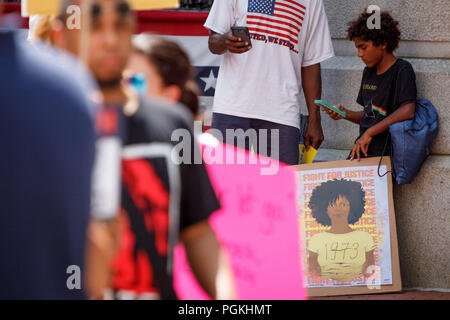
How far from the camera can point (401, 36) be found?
5.29 metres

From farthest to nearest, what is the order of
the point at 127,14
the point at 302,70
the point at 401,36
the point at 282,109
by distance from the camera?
the point at 401,36 < the point at 302,70 < the point at 282,109 < the point at 127,14

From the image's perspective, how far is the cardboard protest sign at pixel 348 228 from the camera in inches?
197

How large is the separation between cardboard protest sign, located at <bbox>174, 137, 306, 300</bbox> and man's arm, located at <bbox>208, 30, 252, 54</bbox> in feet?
4.70

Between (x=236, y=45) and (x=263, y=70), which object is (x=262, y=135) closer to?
(x=263, y=70)

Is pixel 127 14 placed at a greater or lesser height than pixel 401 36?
lesser

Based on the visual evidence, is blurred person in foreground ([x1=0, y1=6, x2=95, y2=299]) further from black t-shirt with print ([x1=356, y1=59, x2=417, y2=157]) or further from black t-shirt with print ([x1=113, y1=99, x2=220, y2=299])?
black t-shirt with print ([x1=356, y1=59, x2=417, y2=157])

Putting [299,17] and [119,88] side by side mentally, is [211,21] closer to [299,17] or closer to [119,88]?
[299,17]

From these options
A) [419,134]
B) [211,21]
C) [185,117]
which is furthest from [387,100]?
[185,117]

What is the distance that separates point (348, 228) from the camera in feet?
16.6

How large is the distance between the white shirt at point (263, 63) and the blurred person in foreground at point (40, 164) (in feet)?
9.55

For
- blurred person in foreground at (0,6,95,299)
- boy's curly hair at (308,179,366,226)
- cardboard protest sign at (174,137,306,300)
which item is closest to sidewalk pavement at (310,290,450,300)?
boy's curly hair at (308,179,366,226)

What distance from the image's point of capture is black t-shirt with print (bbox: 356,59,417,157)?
4918 millimetres

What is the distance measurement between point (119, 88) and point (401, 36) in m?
3.51

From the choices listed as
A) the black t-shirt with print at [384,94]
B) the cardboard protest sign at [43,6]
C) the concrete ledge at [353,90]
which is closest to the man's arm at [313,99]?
the black t-shirt with print at [384,94]
